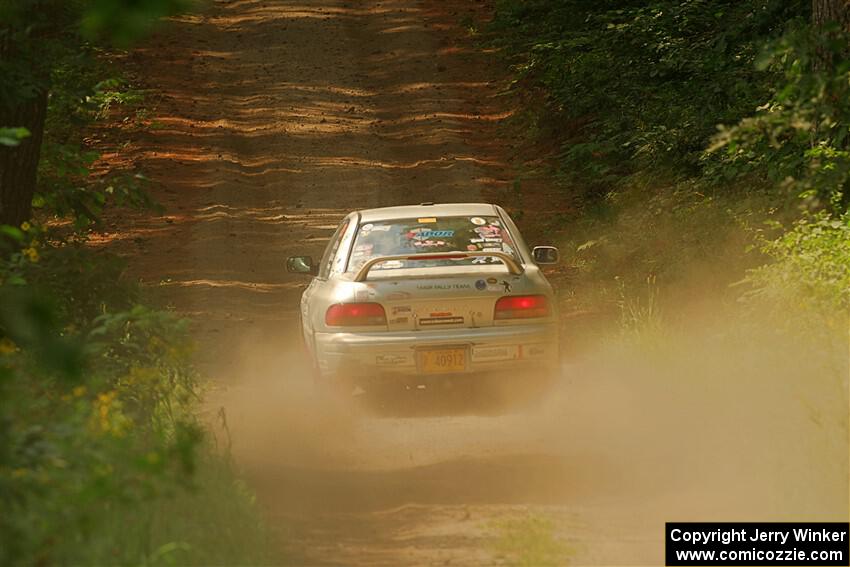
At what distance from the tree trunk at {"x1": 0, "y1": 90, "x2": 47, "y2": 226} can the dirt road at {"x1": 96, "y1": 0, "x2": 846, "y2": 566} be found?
7.91 ft

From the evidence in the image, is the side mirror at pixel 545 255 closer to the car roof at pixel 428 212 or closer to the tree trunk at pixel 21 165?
the car roof at pixel 428 212

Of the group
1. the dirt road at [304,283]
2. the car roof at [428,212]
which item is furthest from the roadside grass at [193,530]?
the car roof at [428,212]

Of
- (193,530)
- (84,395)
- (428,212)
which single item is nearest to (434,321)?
(428,212)

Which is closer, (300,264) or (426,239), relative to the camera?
(426,239)

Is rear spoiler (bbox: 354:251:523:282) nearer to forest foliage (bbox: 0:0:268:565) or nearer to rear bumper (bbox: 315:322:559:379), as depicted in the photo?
rear bumper (bbox: 315:322:559:379)

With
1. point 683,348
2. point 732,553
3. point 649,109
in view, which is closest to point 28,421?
point 732,553

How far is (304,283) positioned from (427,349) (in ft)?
25.0

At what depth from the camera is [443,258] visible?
1120 cm

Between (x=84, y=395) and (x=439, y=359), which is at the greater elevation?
(x=439, y=359)

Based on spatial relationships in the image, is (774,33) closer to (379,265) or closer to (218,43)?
(379,265)

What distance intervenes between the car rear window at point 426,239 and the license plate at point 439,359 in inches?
35.3

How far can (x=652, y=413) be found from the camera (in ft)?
35.6

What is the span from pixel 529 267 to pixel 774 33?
6.07 metres

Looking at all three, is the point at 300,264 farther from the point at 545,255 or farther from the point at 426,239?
the point at 545,255
